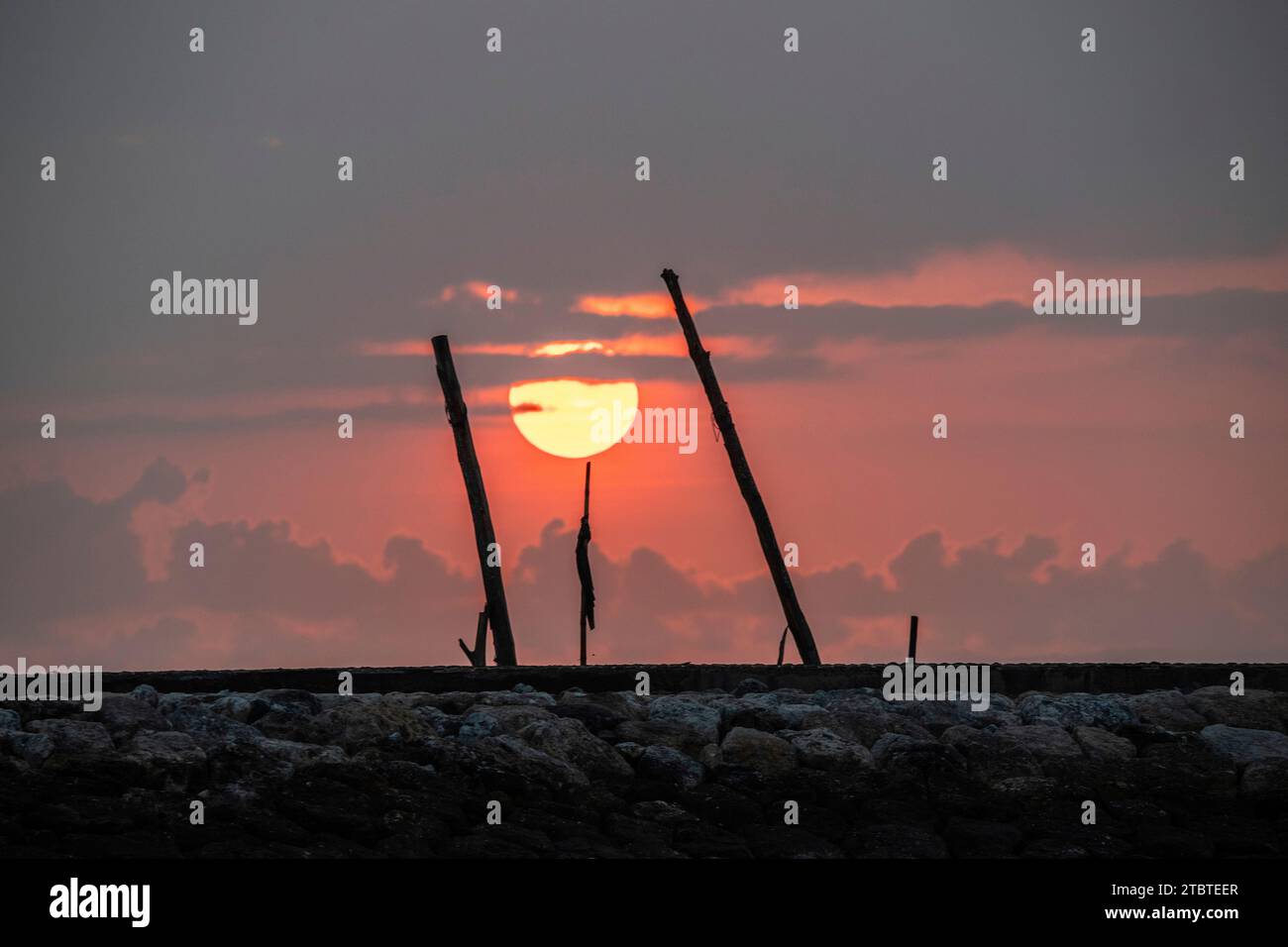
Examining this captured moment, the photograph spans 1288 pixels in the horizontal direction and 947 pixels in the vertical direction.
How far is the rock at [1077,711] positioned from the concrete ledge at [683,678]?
1.23 meters

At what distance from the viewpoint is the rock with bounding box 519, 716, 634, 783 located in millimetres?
10086

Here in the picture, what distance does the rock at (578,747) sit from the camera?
10.1 meters

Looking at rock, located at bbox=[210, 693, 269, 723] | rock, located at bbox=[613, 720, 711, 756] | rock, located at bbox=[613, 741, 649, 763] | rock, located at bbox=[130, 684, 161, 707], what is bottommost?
rock, located at bbox=[613, 741, 649, 763]

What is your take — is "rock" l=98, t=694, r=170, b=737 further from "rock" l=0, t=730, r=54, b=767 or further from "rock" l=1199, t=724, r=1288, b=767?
"rock" l=1199, t=724, r=1288, b=767

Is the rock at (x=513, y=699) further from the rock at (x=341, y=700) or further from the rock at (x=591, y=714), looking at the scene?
the rock at (x=341, y=700)

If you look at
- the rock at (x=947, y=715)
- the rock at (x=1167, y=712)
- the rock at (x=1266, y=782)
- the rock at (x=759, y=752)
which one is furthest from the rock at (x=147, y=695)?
the rock at (x=1266, y=782)

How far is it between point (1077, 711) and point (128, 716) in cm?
573

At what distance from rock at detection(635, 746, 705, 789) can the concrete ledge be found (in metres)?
2.52

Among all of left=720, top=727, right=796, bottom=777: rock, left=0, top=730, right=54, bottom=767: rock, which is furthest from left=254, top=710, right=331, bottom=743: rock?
left=720, top=727, right=796, bottom=777: rock

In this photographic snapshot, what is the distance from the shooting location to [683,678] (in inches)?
510

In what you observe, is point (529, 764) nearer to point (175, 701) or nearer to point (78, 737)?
point (78, 737)
